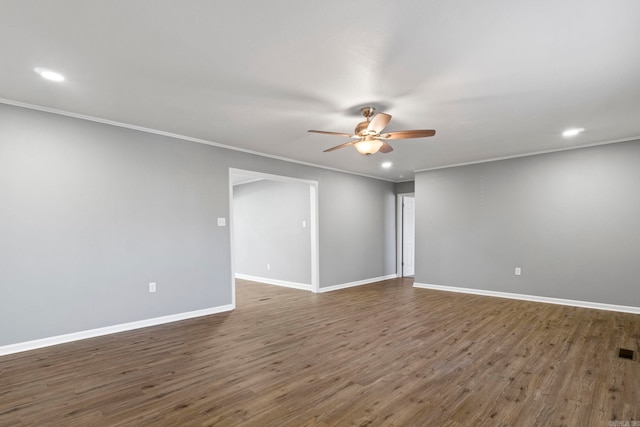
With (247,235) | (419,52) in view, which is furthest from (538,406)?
(247,235)

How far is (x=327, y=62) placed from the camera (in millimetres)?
2346

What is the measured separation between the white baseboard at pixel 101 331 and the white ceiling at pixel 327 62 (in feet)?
8.00

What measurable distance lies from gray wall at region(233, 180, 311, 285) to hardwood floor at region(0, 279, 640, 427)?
233 cm

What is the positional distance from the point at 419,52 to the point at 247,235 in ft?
20.6

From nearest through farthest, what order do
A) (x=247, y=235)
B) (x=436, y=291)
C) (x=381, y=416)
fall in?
(x=381, y=416)
(x=436, y=291)
(x=247, y=235)

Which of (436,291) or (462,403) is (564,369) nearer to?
(462,403)

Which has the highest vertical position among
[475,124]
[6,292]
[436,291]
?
[475,124]

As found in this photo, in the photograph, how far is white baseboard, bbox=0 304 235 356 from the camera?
3.12m

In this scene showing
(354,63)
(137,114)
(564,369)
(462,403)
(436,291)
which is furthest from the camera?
(436,291)

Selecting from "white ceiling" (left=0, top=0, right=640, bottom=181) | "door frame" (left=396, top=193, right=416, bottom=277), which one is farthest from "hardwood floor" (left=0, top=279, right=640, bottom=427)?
"door frame" (left=396, top=193, right=416, bottom=277)

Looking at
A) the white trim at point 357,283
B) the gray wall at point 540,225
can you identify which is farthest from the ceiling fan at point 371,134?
the white trim at point 357,283

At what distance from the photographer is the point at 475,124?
12.4ft

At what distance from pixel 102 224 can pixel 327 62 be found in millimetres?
3161

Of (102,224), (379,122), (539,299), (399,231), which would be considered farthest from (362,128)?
(399,231)
